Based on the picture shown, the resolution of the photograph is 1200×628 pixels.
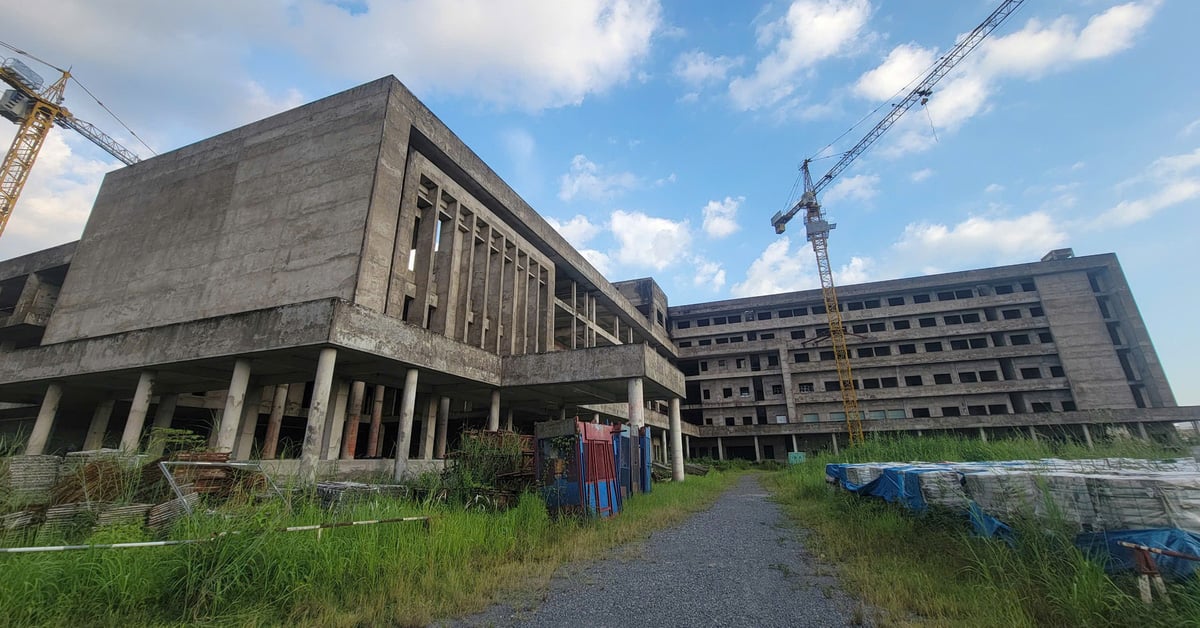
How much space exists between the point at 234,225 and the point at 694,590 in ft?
73.4

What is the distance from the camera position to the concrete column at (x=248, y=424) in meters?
17.4

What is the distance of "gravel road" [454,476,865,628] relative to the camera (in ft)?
16.6

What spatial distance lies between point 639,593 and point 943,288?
55.1 m

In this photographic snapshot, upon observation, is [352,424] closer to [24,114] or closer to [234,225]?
[234,225]

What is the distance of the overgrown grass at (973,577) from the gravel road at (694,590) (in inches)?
21.5

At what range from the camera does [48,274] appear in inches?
1061

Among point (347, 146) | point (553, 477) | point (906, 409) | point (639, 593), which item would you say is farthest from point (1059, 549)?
point (906, 409)

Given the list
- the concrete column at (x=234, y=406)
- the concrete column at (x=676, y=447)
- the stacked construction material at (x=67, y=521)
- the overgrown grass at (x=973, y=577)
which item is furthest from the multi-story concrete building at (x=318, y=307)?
the overgrown grass at (x=973, y=577)

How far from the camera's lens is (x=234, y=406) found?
14.0 m

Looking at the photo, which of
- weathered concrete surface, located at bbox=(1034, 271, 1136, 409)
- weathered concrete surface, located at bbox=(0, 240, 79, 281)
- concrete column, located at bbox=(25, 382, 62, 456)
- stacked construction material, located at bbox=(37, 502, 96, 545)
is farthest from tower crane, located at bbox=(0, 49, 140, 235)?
weathered concrete surface, located at bbox=(1034, 271, 1136, 409)

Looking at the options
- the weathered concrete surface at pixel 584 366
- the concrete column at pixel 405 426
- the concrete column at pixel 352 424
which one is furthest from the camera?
the concrete column at pixel 352 424

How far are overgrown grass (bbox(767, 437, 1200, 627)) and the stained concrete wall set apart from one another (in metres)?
15.7

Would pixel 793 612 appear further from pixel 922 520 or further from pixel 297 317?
pixel 297 317

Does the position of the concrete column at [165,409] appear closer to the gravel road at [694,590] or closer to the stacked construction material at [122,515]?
the stacked construction material at [122,515]
